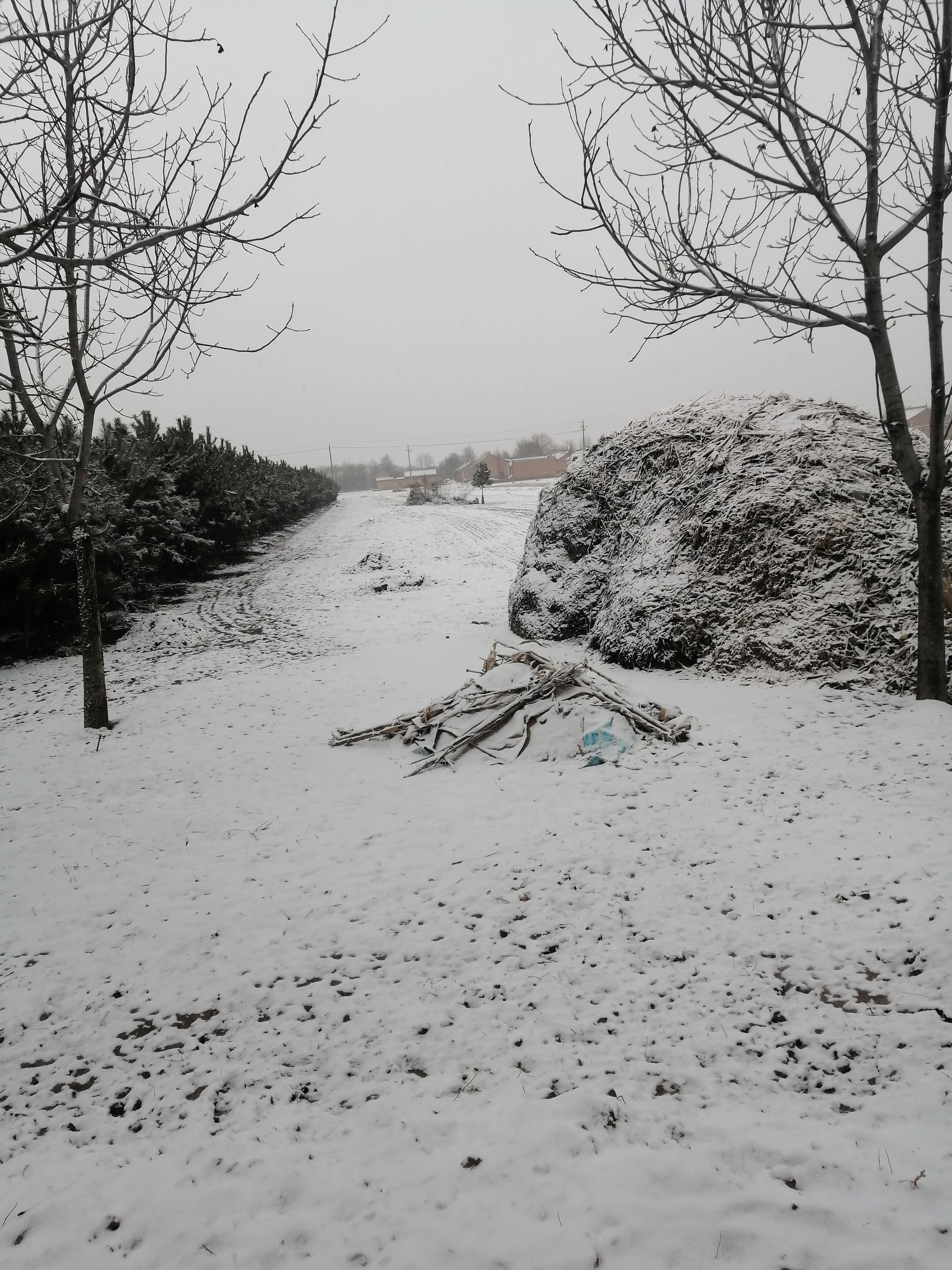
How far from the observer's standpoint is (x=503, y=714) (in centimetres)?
524

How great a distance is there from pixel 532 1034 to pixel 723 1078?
72cm

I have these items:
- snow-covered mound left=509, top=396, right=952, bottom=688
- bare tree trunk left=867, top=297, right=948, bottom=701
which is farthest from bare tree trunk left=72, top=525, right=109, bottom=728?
bare tree trunk left=867, top=297, right=948, bottom=701

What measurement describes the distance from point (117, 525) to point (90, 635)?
5764 mm

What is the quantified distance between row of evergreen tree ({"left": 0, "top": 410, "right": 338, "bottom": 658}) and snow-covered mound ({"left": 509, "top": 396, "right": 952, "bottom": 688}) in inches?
218

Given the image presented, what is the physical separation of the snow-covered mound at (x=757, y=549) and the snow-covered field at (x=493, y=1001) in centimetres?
56

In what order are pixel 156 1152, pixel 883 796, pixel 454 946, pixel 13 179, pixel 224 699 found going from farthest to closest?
pixel 224 699, pixel 883 796, pixel 13 179, pixel 454 946, pixel 156 1152

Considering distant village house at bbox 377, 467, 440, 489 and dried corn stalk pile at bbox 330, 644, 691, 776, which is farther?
distant village house at bbox 377, 467, 440, 489

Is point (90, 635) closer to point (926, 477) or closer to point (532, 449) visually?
point (926, 477)

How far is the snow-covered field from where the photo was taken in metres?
1.83

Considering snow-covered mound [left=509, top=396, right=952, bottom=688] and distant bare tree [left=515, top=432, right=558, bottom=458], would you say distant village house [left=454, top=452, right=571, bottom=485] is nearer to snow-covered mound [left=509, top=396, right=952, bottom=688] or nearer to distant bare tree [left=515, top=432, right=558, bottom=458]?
distant bare tree [left=515, top=432, right=558, bottom=458]

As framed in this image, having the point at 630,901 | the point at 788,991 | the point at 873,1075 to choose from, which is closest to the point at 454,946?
the point at 630,901

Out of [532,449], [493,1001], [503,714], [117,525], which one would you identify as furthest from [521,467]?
[493,1001]

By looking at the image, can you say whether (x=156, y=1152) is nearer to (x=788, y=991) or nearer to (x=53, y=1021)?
(x=53, y=1021)

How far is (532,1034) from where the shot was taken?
252 cm
